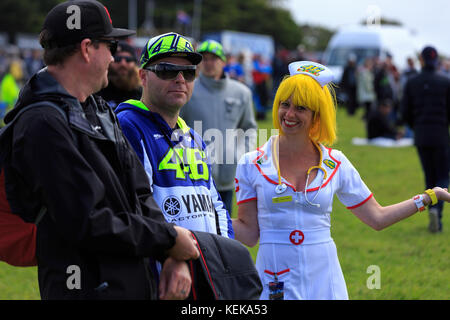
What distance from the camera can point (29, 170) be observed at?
2240 mm

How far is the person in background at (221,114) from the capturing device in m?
6.20

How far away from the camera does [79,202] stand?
87.7 inches

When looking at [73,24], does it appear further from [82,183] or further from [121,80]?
[121,80]

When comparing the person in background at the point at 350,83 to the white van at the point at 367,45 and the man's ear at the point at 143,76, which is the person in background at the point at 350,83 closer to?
the white van at the point at 367,45

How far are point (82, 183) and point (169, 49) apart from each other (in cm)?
129

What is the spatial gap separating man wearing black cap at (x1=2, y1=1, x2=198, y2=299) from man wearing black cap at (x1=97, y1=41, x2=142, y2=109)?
9.23 feet

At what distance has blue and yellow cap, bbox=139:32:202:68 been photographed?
3312mm

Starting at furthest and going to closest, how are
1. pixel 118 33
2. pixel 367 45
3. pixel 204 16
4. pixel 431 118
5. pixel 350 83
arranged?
pixel 204 16
pixel 367 45
pixel 350 83
pixel 431 118
pixel 118 33

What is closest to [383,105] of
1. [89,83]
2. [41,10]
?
[89,83]

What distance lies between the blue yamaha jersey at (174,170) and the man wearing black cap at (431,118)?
5695mm

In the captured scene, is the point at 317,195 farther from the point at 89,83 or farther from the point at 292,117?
the point at 89,83

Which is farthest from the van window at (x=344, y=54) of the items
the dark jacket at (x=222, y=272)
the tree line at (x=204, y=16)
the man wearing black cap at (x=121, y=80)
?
the tree line at (x=204, y=16)

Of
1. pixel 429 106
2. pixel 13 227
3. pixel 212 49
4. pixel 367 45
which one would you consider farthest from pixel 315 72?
pixel 367 45

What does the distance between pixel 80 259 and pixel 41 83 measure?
0.71m
